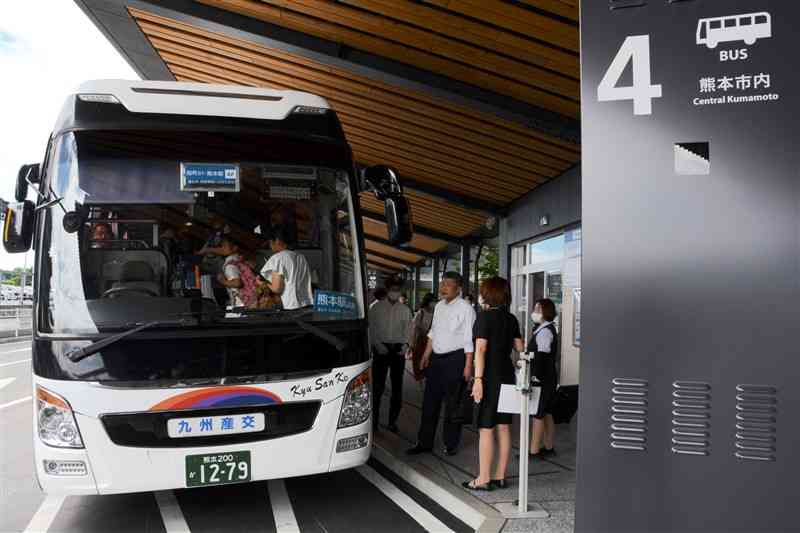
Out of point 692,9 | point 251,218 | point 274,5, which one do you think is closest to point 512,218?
point 274,5

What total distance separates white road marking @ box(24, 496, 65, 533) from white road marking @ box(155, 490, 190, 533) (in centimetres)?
73

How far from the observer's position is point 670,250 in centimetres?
240

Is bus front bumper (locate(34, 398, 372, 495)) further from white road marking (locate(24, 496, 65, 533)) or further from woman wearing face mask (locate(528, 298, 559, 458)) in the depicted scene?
woman wearing face mask (locate(528, 298, 559, 458))

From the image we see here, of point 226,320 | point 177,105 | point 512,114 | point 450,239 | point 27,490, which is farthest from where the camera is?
point 450,239

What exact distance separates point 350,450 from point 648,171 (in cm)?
298

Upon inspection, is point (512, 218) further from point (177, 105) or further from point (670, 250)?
point (670, 250)

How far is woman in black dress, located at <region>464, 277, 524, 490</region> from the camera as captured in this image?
5199 millimetres

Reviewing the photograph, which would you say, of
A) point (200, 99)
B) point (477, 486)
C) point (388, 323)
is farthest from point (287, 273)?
point (388, 323)

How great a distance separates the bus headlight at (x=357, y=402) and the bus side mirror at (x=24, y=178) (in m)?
2.79

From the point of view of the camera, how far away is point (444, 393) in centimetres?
642

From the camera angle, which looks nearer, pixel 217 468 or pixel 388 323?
pixel 217 468

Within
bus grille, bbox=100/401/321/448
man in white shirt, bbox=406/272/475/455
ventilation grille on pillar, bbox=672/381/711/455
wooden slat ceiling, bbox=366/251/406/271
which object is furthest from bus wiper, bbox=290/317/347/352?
wooden slat ceiling, bbox=366/251/406/271

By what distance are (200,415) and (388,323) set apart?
12.8ft

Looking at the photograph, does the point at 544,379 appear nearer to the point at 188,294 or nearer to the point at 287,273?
the point at 287,273
